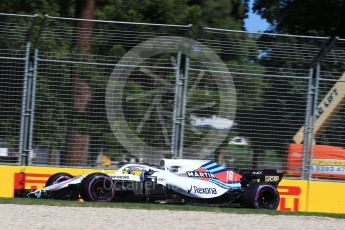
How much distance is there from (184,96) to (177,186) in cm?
229

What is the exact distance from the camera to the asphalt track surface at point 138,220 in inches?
297

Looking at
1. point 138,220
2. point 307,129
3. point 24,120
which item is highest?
point 307,129

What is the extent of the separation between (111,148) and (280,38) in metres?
4.05

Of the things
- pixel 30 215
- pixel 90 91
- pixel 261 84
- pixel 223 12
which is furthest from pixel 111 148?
pixel 223 12

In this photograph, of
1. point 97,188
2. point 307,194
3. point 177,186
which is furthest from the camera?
point 307,194

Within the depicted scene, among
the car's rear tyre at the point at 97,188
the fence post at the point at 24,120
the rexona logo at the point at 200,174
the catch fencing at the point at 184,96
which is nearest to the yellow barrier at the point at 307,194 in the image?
the catch fencing at the point at 184,96

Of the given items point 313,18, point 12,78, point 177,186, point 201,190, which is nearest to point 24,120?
point 12,78

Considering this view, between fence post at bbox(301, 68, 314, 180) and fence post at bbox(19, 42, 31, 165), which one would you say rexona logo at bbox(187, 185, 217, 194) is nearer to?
fence post at bbox(301, 68, 314, 180)

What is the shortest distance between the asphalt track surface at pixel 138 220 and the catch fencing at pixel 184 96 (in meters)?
3.09

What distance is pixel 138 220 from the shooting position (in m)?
8.03

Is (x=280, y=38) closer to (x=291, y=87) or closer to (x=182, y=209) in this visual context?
(x=291, y=87)

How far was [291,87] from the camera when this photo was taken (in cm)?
1238

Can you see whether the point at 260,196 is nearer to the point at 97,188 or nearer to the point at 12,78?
the point at 97,188

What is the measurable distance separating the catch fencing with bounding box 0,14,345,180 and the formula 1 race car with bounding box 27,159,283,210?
1.27 metres
